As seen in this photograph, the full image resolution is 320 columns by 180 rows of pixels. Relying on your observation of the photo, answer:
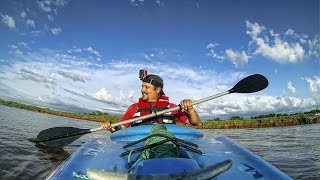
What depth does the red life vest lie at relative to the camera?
200 inches

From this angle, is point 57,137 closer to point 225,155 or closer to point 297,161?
point 225,155

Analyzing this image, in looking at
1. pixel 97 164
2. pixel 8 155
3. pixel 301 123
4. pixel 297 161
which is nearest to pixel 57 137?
pixel 8 155

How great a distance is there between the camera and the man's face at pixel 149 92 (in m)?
5.12

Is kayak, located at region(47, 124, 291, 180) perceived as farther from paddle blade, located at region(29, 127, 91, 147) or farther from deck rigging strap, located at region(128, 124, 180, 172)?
paddle blade, located at region(29, 127, 91, 147)

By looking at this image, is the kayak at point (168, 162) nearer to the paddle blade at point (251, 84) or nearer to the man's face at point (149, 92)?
the man's face at point (149, 92)

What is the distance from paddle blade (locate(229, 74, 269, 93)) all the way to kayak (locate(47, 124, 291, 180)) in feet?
3.43

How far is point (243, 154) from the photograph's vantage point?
11.8 feet

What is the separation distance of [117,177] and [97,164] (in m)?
1.37

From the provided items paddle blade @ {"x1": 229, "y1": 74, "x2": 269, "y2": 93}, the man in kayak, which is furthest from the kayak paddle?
the man in kayak

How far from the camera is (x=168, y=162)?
2262 mm

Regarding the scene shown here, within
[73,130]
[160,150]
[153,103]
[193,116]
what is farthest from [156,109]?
[160,150]

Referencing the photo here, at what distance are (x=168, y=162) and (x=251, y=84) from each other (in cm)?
A: 358

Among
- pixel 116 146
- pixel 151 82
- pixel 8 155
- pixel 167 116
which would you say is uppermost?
pixel 151 82

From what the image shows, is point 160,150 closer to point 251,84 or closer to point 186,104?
point 186,104
